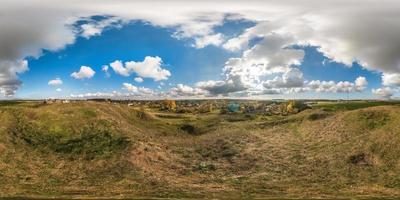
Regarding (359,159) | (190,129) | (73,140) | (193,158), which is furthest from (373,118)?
(73,140)

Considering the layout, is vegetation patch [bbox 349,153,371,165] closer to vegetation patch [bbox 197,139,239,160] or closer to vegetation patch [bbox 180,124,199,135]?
vegetation patch [bbox 197,139,239,160]

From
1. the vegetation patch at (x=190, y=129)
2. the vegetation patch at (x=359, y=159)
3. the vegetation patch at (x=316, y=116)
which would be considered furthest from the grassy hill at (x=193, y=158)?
the vegetation patch at (x=190, y=129)

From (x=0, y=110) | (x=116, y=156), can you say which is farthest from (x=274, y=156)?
(x=0, y=110)

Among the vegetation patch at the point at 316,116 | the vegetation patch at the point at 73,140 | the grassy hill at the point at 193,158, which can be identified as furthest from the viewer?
the vegetation patch at the point at 316,116

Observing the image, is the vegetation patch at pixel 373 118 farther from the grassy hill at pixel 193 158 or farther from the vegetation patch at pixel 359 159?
the vegetation patch at pixel 359 159

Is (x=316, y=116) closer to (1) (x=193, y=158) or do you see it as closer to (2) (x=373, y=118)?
(2) (x=373, y=118)

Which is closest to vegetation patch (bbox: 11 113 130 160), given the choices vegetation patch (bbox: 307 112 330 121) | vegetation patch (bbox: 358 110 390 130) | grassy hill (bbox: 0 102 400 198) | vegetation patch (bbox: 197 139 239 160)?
grassy hill (bbox: 0 102 400 198)

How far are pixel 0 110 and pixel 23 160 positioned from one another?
2511cm

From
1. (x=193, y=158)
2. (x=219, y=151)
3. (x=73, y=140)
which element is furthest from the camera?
(x=219, y=151)

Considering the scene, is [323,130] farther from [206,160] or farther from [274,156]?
[206,160]

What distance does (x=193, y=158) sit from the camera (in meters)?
81.9

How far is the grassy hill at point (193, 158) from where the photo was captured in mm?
61156

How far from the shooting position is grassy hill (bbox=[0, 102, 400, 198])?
61.2m

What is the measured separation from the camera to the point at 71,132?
86.4 metres
